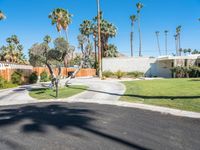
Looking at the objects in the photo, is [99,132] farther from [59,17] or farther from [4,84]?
[59,17]

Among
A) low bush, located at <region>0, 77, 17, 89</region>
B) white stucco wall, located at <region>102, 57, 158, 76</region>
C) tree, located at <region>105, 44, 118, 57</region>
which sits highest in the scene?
tree, located at <region>105, 44, 118, 57</region>

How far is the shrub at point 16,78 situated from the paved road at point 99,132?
14.7 meters

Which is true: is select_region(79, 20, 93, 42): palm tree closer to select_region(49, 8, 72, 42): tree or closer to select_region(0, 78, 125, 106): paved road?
select_region(49, 8, 72, 42): tree

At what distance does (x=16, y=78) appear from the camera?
22188 millimetres

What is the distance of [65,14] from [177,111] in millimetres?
32792

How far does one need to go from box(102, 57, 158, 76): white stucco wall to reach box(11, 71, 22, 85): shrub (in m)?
13.8

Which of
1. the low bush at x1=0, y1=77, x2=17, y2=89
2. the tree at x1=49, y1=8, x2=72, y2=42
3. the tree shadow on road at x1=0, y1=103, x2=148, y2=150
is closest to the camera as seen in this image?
the tree shadow on road at x1=0, y1=103, x2=148, y2=150

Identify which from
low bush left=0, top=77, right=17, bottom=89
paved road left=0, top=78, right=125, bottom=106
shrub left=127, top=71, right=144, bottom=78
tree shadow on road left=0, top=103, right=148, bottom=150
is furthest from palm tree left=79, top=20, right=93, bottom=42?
tree shadow on road left=0, top=103, right=148, bottom=150

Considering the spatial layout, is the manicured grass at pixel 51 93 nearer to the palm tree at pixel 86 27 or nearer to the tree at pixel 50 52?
the tree at pixel 50 52

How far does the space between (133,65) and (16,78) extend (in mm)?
16869

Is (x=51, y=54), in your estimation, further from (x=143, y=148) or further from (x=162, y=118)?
(x=143, y=148)

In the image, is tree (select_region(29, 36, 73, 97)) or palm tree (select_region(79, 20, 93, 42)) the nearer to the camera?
tree (select_region(29, 36, 73, 97))

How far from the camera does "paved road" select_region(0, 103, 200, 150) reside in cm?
492

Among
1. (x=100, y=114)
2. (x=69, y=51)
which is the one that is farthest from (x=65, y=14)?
(x=100, y=114)
